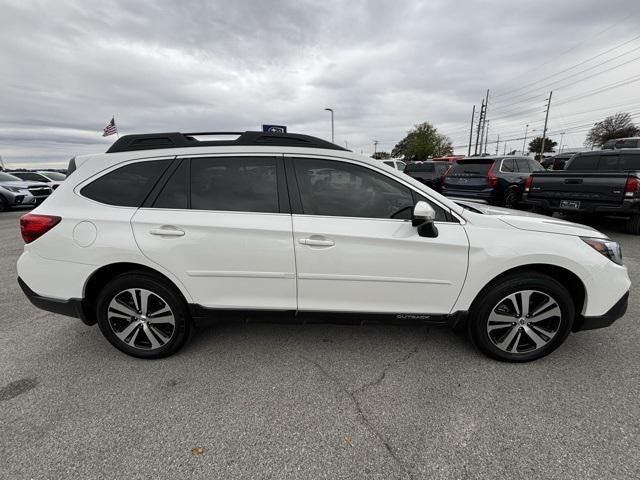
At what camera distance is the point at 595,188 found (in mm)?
6074

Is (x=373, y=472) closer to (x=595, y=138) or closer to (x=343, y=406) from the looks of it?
(x=343, y=406)

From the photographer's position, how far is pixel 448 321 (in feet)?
8.33

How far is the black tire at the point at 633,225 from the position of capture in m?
6.62

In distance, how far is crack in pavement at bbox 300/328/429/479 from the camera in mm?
1825

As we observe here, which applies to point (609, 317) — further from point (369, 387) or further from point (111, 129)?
point (111, 129)

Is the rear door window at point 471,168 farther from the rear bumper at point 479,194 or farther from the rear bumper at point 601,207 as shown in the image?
the rear bumper at point 601,207

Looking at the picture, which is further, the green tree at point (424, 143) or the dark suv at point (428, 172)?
the green tree at point (424, 143)

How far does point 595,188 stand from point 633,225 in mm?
1591

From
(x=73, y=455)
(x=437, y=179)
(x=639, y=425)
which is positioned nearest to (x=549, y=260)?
(x=639, y=425)

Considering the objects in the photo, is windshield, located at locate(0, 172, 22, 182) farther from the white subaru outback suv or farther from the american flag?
the white subaru outback suv

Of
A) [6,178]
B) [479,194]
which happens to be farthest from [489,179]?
[6,178]

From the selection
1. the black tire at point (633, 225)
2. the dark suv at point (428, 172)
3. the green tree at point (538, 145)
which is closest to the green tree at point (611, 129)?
the green tree at point (538, 145)

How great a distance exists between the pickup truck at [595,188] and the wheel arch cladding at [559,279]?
15.8ft

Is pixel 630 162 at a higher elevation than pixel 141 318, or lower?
higher
